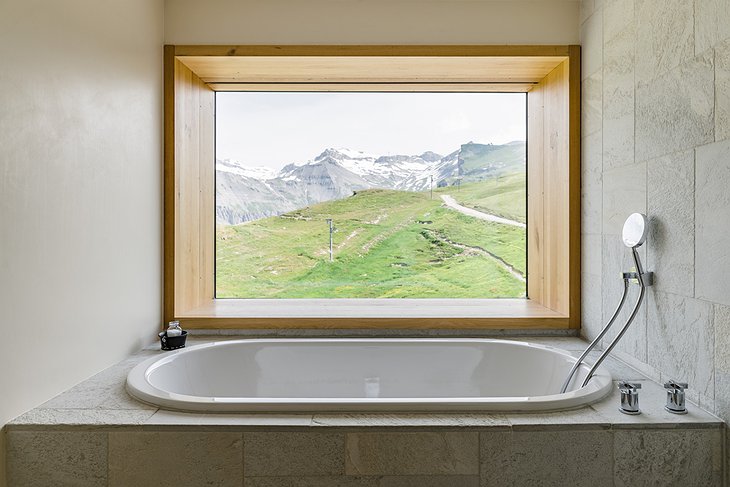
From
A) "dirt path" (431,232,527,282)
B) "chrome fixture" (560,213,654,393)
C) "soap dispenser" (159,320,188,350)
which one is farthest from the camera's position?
"dirt path" (431,232,527,282)

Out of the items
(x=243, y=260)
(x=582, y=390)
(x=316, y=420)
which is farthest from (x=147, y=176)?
(x=582, y=390)

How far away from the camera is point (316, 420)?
1.35m

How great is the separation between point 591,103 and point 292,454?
1942mm

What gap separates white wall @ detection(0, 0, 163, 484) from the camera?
4.56 ft

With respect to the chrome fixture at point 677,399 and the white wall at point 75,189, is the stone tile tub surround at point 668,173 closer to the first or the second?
Result: the chrome fixture at point 677,399

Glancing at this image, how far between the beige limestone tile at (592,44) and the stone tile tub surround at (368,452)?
5.06ft

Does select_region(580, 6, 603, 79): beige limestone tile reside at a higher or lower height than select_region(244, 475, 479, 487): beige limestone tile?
higher

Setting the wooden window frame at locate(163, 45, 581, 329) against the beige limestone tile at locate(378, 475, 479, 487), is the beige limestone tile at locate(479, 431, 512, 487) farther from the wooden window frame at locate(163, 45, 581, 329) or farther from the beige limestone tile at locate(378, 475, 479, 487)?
the wooden window frame at locate(163, 45, 581, 329)

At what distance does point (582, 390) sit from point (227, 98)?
2.43 metres

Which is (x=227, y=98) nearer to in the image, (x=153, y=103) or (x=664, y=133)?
(x=153, y=103)

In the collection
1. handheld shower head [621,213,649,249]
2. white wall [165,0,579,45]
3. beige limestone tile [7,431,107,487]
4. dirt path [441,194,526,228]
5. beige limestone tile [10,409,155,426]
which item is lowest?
beige limestone tile [7,431,107,487]

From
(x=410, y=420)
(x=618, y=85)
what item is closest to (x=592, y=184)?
(x=618, y=85)

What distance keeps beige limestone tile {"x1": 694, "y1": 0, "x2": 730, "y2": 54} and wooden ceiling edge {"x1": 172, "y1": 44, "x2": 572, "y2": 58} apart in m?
0.88

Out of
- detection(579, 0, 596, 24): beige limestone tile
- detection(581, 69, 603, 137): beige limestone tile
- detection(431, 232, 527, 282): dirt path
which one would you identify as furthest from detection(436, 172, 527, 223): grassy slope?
detection(579, 0, 596, 24): beige limestone tile
